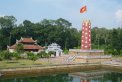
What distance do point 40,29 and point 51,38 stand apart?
14.2 feet

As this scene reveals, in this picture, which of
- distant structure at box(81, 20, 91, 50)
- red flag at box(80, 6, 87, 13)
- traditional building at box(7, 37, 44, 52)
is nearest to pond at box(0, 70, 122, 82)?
distant structure at box(81, 20, 91, 50)

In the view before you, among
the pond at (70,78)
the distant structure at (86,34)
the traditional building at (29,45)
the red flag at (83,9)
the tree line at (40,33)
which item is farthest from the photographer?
the tree line at (40,33)

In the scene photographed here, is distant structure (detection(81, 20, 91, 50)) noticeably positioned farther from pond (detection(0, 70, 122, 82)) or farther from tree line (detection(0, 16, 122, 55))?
tree line (detection(0, 16, 122, 55))

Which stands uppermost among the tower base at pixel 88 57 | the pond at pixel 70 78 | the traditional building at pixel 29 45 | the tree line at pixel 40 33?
the tree line at pixel 40 33

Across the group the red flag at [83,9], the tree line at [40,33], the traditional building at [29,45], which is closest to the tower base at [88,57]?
the red flag at [83,9]

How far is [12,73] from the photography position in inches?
1223

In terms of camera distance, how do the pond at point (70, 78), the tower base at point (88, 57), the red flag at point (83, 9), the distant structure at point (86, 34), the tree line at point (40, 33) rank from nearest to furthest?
the pond at point (70, 78), the tower base at point (88, 57), the red flag at point (83, 9), the distant structure at point (86, 34), the tree line at point (40, 33)

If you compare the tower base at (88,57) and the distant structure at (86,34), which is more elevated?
the distant structure at (86,34)

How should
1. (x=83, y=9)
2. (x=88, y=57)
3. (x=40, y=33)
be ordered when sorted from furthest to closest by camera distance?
(x=40, y=33)
(x=83, y=9)
(x=88, y=57)

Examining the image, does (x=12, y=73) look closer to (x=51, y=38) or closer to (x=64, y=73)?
(x=64, y=73)

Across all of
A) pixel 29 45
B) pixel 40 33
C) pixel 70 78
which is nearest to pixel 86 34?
pixel 29 45

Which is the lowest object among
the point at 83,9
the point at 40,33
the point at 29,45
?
the point at 29,45

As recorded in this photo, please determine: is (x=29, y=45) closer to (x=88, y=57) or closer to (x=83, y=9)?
(x=83, y=9)

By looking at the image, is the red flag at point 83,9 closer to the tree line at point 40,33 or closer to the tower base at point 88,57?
the tower base at point 88,57
